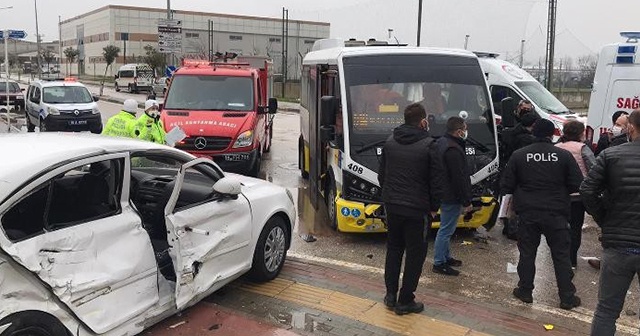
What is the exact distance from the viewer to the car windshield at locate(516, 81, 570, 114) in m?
12.9

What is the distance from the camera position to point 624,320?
191 inches

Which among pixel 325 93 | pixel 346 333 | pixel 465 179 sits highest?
pixel 325 93

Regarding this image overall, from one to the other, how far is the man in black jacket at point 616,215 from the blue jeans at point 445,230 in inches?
78.5

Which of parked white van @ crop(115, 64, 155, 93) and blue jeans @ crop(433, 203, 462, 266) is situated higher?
parked white van @ crop(115, 64, 155, 93)

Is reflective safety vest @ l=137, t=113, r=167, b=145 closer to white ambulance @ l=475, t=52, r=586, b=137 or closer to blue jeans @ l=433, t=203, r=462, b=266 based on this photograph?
blue jeans @ l=433, t=203, r=462, b=266

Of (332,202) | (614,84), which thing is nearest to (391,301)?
(332,202)

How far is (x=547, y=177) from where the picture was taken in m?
4.95

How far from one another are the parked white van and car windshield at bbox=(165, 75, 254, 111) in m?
35.4

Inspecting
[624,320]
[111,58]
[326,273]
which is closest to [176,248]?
[326,273]

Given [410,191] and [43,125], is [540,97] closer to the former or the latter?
[410,191]

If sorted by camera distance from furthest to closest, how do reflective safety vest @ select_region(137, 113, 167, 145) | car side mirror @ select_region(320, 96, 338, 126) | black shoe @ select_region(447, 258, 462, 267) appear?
reflective safety vest @ select_region(137, 113, 167, 145) < car side mirror @ select_region(320, 96, 338, 126) < black shoe @ select_region(447, 258, 462, 267)

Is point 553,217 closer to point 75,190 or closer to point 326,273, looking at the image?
point 326,273

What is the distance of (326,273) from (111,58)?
6652 cm

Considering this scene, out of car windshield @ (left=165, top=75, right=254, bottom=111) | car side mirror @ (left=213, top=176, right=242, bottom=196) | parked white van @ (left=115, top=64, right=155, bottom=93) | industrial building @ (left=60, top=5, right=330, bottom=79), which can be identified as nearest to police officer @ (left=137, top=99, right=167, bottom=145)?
car windshield @ (left=165, top=75, right=254, bottom=111)
